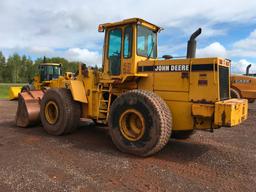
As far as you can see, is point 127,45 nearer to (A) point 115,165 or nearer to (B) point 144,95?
(B) point 144,95

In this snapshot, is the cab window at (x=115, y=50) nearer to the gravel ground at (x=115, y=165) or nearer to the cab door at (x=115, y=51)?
the cab door at (x=115, y=51)

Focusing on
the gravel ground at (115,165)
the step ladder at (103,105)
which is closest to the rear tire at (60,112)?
the gravel ground at (115,165)

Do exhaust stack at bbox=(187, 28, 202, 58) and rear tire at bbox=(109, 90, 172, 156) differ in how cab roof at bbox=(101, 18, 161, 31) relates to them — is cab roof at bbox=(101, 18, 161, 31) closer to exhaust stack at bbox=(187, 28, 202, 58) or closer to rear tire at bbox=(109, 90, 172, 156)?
exhaust stack at bbox=(187, 28, 202, 58)

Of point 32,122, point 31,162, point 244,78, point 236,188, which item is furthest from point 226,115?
point 244,78

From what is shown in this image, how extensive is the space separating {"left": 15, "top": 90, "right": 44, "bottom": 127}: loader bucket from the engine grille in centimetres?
531

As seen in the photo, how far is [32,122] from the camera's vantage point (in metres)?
8.53

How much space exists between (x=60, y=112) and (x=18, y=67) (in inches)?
3523

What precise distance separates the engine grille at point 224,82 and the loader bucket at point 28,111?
17.4ft

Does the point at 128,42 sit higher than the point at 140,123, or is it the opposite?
the point at 128,42

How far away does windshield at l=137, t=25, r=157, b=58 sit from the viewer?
268 inches

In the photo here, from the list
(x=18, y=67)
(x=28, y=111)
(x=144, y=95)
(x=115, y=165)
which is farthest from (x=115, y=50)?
(x=18, y=67)

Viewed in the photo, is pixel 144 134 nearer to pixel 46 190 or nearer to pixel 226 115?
pixel 226 115

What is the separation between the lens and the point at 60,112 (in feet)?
24.2

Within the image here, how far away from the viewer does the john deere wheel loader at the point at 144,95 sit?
18.4 ft
